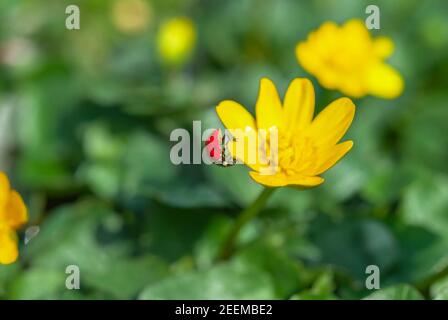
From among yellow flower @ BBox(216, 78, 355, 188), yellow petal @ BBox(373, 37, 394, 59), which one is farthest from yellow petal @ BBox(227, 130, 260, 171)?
yellow petal @ BBox(373, 37, 394, 59)

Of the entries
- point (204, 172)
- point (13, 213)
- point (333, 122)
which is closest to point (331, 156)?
point (333, 122)

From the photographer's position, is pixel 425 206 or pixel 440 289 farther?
pixel 425 206

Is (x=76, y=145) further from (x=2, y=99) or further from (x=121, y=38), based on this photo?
(x=121, y=38)

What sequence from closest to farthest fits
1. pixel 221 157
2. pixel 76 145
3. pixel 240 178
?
pixel 221 157 < pixel 240 178 < pixel 76 145

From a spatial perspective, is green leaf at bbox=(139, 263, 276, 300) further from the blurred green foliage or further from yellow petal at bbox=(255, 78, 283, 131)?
yellow petal at bbox=(255, 78, 283, 131)

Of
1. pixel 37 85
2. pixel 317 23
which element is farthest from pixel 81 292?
pixel 317 23

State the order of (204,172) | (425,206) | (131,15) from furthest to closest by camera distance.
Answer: (131,15) → (204,172) → (425,206)

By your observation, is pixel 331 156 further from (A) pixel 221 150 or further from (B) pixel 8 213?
(B) pixel 8 213
